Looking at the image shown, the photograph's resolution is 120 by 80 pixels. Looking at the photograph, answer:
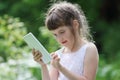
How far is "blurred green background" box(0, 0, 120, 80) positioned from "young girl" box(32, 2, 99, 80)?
78.2 inches

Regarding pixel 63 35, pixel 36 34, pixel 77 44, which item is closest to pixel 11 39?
pixel 36 34

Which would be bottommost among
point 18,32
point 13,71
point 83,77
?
point 83,77

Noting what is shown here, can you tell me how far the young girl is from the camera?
121 inches

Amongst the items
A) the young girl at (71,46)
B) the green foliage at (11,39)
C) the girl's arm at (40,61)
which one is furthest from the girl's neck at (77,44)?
the green foliage at (11,39)

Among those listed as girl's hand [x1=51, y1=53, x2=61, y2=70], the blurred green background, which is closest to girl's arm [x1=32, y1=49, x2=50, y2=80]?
girl's hand [x1=51, y1=53, x2=61, y2=70]

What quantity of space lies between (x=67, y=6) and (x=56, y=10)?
85mm

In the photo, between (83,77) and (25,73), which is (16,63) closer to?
(25,73)

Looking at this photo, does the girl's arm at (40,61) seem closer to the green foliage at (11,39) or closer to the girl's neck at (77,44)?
the girl's neck at (77,44)

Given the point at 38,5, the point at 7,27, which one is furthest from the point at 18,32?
the point at 38,5

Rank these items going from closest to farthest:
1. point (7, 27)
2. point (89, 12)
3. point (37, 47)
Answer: point (37, 47) → point (7, 27) → point (89, 12)

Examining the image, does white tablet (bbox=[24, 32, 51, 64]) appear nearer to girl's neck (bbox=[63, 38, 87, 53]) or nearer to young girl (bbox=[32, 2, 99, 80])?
young girl (bbox=[32, 2, 99, 80])

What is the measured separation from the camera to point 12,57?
577 cm

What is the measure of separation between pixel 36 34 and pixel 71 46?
462cm

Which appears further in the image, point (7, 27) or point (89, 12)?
Answer: point (89, 12)
